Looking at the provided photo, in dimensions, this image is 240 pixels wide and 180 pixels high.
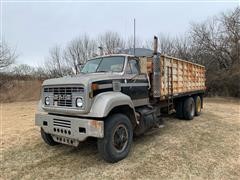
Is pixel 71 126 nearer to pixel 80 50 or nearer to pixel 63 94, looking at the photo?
pixel 63 94

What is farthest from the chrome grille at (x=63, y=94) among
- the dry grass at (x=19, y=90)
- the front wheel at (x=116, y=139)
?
the dry grass at (x=19, y=90)

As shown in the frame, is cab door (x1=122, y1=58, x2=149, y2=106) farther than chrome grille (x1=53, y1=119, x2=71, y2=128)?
Yes

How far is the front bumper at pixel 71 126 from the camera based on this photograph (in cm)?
407

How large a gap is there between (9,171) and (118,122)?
2.18 metres

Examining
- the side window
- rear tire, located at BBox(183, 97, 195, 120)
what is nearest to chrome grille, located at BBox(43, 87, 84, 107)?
the side window

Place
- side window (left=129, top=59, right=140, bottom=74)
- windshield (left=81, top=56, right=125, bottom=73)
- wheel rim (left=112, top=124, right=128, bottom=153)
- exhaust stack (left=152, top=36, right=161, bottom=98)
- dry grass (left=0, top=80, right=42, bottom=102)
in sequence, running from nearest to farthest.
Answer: wheel rim (left=112, top=124, right=128, bottom=153) → windshield (left=81, top=56, right=125, bottom=73) → side window (left=129, top=59, right=140, bottom=74) → exhaust stack (left=152, top=36, right=161, bottom=98) → dry grass (left=0, top=80, right=42, bottom=102)

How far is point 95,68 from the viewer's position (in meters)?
5.73

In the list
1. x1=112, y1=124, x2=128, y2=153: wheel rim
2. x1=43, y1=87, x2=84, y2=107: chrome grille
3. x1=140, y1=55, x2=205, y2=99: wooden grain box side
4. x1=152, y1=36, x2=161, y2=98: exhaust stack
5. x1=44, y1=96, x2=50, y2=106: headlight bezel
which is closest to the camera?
x1=43, y1=87, x2=84, y2=107: chrome grille

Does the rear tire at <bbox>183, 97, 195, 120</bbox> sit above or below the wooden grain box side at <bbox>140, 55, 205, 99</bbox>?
below

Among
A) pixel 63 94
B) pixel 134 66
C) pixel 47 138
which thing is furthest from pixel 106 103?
pixel 47 138

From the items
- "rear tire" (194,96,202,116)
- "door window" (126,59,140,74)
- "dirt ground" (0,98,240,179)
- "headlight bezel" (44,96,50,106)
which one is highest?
"door window" (126,59,140,74)

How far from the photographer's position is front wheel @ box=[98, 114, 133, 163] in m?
4.23

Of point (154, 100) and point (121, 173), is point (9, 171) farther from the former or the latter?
point (154, 100)

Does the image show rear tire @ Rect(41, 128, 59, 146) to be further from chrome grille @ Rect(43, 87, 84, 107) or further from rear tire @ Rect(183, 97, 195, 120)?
rear tire @ Rect(183, 97, 195, 120)
